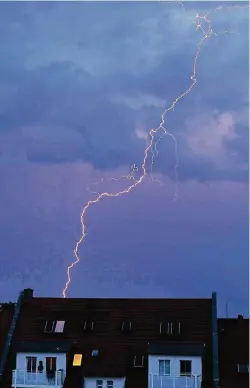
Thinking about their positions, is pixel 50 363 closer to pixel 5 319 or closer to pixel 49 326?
pixel 49 326

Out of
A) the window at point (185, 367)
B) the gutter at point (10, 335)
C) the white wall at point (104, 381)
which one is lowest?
the white wall at point (104, 381)

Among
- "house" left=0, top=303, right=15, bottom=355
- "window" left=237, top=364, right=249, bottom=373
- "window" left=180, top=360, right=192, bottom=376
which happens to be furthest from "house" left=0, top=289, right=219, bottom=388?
"window" left=237, top=364, right=249, bottom=373

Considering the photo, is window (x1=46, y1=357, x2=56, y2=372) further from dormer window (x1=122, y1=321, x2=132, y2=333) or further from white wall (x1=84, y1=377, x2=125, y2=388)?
dormer window (x1=122, y1=321, x2=132, y2=333)

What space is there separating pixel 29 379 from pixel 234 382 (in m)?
11.8

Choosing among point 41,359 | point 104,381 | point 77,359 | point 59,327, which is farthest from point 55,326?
point 104,381

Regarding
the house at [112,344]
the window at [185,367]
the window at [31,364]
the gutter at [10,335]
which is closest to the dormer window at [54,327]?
the house at [112,344]

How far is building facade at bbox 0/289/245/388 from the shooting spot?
148 ft

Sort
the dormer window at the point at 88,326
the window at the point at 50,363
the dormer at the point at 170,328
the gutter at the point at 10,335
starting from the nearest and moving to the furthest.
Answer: the window at the point at 50,363, the gutter at the point at 10,335, the dormer at the point at 170,328, the dormer window at the point at 88,326

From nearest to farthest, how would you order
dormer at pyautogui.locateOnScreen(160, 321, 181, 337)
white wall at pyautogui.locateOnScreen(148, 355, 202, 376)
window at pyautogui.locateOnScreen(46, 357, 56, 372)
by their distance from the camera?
white wall at pyautogui.locateOnScreen(148, 355, 202, 376)
window at pyautogui.locateOnScreen(46, 357, 56, 372)
dormer at pyautogui.locateOnScreen(160, 321, 181, 337)

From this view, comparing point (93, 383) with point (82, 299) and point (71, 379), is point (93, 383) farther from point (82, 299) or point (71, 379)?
point (82, 299)

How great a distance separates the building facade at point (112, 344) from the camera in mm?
45000

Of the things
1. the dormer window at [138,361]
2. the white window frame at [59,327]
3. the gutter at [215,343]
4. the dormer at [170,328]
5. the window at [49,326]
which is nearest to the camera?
the gutter at [215,343]

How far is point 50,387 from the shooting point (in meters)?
45.5

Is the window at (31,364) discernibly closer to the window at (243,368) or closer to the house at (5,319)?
the house at (5,319)
